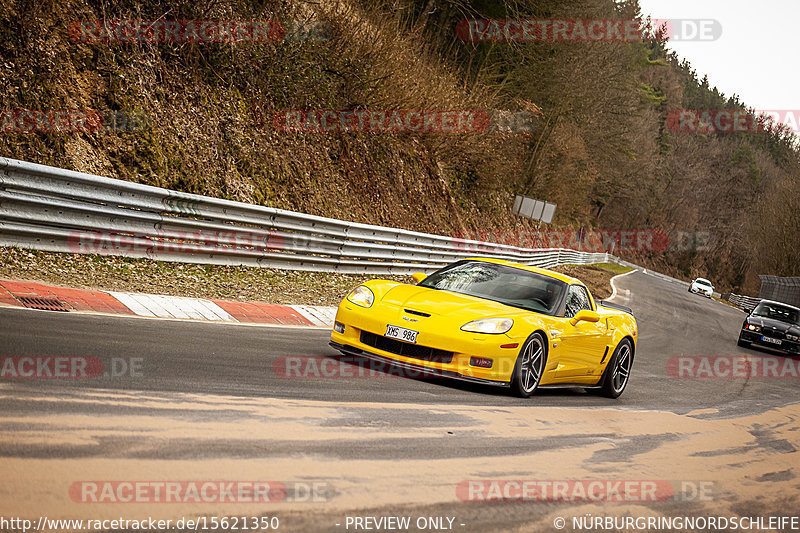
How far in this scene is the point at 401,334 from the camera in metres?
7.47

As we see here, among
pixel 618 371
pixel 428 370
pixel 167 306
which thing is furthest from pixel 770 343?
pixel 167 306

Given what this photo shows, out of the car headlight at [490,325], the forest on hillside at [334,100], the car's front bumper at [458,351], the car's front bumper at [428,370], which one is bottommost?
the car's front bumper at [428,370]

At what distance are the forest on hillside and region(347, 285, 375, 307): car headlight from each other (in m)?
6.19

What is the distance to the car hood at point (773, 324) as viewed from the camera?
70.4ft

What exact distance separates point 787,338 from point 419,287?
53.3 ft

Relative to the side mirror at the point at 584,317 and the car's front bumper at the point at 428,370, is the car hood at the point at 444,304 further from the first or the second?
the side mirror at the point at 584,317

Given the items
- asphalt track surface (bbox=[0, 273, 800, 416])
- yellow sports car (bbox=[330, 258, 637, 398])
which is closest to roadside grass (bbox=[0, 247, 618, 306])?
asphalt track surface (bbox=[0, 273, 800, 416])

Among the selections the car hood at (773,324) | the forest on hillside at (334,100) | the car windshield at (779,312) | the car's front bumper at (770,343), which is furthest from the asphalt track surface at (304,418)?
the car windshield at (779,312)

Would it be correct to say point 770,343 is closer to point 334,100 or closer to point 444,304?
point 334,100

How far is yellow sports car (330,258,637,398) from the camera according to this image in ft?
24.4

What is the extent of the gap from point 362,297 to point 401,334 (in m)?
0.75

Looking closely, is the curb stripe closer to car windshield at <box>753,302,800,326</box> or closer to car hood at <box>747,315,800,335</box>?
car hood at <box>747,315,800,335</box>

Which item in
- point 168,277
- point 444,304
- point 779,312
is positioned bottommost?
point 168,277

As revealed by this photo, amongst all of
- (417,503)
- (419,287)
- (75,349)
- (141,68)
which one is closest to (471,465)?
(417,503)
